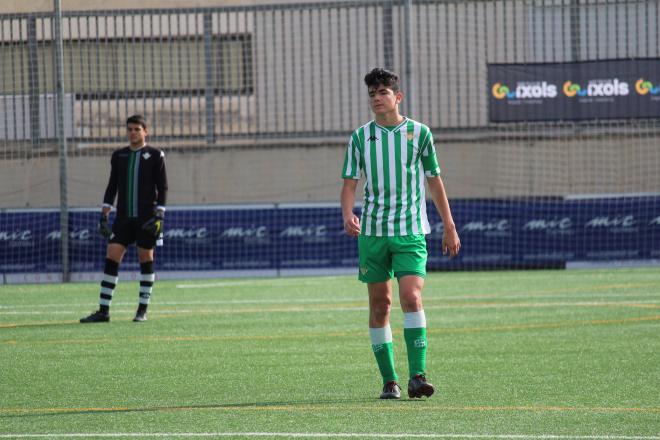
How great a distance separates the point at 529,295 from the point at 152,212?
519 cm

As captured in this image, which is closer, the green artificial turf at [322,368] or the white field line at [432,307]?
the green artificial turf at [322,368]

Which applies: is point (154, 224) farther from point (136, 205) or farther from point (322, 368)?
point (322, 368)

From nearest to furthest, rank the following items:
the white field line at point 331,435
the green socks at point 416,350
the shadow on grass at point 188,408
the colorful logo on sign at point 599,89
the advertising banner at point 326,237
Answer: the white field line at point 331,435 < the shadow on grass at point 188,408 < the green socks at point 416,350 < the advertising banner at point 326,237 < the colorful logo on sign at point 599,89

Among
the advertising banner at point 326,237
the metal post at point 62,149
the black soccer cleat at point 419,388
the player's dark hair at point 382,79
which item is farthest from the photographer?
the advertising banner at point 326,237

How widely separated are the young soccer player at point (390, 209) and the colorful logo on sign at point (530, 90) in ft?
57.5

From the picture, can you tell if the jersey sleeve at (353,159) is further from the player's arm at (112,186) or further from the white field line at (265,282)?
the white field line at (265,282)

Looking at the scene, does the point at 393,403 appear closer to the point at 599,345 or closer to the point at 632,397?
the point at 632,397

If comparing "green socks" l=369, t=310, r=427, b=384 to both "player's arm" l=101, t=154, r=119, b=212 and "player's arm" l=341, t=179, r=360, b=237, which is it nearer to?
"player's arm" l=341, t=179, r=360, b=237

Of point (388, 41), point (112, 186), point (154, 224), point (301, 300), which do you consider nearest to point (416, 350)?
point (154, 224)

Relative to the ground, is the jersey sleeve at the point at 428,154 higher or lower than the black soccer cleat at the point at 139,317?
higher

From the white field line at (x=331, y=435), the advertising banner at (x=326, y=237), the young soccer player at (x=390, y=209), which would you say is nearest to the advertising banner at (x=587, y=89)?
the advertising banner at (x=326, y=237)

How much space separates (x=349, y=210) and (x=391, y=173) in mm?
335

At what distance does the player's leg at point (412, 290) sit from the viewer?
715 cm

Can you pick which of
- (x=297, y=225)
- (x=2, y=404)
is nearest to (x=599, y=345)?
(x=2, y=404)
